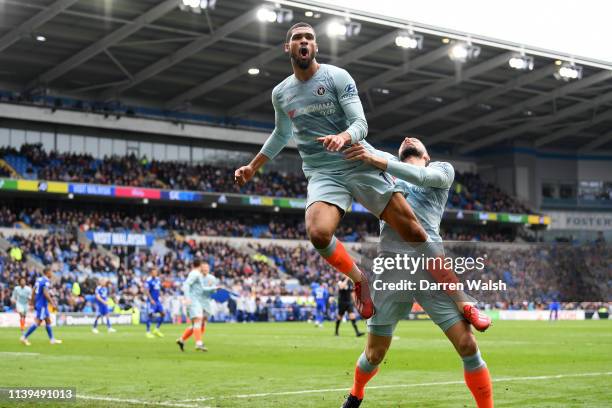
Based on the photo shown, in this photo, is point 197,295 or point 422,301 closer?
point 422,301

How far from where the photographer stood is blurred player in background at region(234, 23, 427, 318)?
8.52 meters

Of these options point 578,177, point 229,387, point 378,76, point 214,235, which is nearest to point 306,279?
point 214,235

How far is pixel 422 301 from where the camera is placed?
847cm

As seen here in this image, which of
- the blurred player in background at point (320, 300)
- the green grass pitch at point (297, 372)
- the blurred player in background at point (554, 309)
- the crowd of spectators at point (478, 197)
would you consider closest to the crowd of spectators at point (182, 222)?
the crowd of spectators at point (478, 197)

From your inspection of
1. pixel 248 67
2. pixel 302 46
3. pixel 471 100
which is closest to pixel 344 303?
pixel 302 46

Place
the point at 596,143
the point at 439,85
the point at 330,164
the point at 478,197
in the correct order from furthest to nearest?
the point at 596,143, the point at 478,197, the point at 439,85, the point at 330,164

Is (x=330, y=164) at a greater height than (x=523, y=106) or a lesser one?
lesser

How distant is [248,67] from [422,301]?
147ft

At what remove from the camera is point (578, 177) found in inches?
3167

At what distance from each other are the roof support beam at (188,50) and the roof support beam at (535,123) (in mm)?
28247

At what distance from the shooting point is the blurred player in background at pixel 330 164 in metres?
8.52

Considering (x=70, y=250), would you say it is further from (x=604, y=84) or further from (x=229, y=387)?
(x=229, y=387)

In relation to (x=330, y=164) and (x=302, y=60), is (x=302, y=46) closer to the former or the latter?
(x=302, y=60)

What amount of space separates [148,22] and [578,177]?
158 ft
